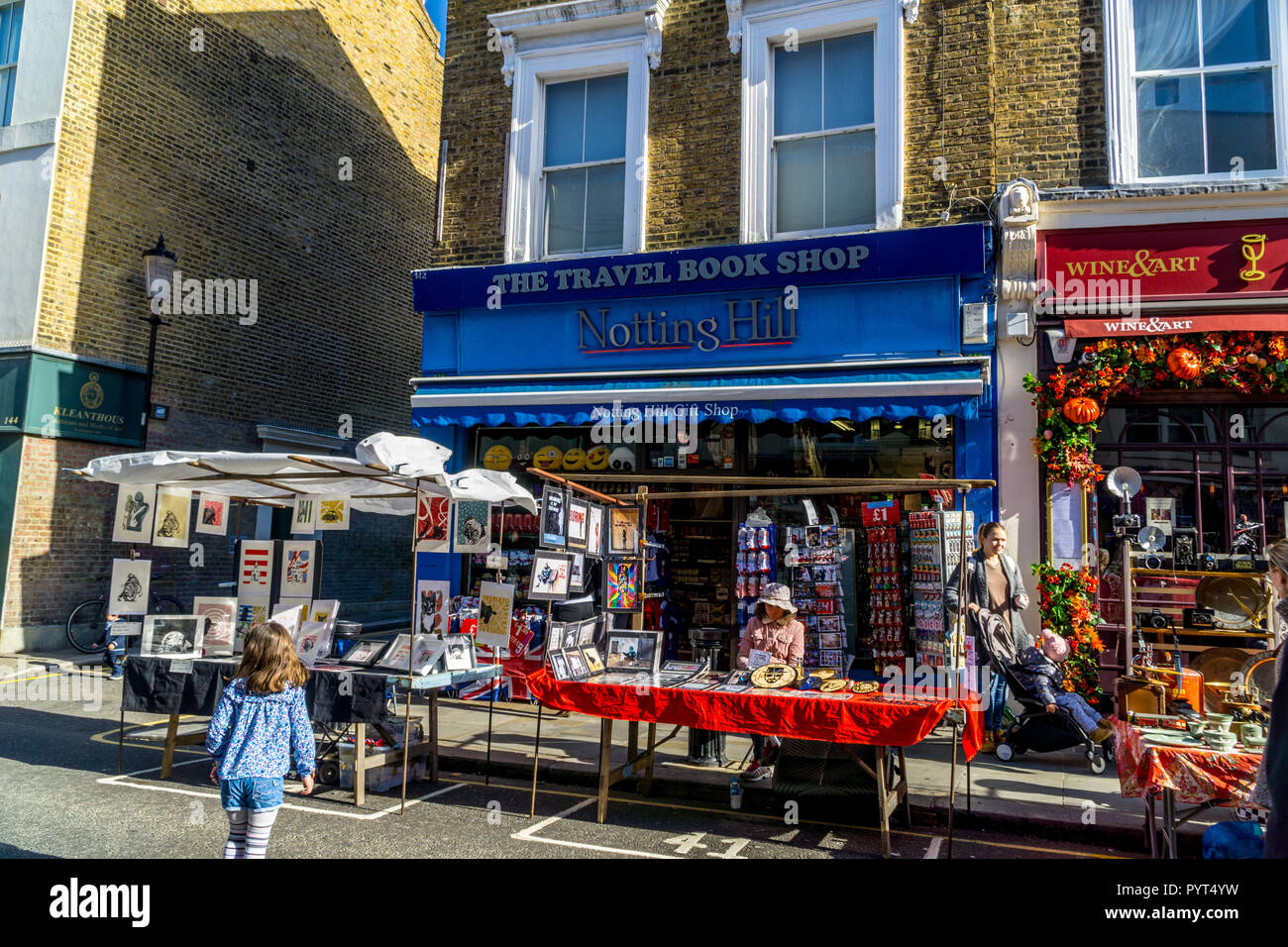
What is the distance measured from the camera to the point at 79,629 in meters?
14.1

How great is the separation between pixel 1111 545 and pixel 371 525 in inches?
571

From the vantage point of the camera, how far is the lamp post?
48.7 feet

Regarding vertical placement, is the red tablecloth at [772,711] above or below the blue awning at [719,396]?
below

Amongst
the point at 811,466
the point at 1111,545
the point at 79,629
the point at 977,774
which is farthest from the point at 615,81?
the point at 79,629

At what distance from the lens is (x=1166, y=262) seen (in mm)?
9406

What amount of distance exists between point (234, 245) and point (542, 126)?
300 inches

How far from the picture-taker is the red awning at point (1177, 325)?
8.99 metres

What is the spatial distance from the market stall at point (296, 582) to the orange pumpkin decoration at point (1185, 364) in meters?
6.78

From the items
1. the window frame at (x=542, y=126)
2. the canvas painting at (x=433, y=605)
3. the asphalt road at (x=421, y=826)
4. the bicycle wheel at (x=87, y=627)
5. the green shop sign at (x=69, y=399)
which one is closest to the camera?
the asphalt road at (x=421, y=826)

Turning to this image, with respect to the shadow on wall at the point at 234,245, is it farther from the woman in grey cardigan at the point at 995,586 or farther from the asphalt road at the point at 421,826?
the woman in grey cardigan at the point at 995,586

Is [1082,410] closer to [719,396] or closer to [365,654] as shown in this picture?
[719,396]

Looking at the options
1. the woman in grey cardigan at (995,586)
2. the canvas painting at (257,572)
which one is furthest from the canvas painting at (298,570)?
the woman in grey cardigan at (995,586)

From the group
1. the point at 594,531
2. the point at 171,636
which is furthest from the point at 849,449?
the point at 171,636

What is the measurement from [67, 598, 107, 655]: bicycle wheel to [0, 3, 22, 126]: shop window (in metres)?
8.09
